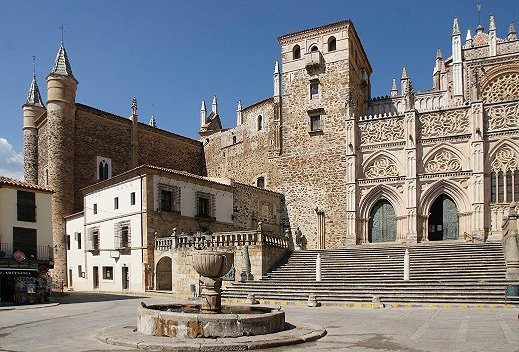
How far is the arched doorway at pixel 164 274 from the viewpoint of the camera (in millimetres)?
30281

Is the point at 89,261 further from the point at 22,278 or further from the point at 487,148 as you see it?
the point at 487,148

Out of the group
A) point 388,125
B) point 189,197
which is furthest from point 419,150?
point 189,197

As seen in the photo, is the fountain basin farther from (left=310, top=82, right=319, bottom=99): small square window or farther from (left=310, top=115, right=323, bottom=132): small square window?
(left=310, top=82, right=319, bottom=99): small square window

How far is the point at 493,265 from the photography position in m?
21.8

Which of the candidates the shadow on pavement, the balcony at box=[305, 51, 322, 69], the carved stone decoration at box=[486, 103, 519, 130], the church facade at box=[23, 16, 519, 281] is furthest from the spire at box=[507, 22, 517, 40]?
the shadow on pavement

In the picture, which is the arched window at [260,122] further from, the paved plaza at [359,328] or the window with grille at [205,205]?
the paved plaza at [359,328]

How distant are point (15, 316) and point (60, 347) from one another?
8.43m

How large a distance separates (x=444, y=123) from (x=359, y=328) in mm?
22064

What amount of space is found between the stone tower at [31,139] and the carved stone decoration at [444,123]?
97.6 ft

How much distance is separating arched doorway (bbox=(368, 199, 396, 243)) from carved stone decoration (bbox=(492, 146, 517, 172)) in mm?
6645

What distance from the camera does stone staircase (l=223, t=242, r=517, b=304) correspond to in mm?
19531

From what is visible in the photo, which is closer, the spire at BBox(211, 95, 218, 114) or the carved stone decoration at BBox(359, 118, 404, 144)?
the carved stone decoration at BBox(359, 118, 404, 144)

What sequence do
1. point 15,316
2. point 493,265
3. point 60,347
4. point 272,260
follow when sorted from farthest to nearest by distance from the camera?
point 272,260, point 493,265, point 15,316, point 60,347

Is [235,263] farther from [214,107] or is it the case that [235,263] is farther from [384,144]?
[214,107]
